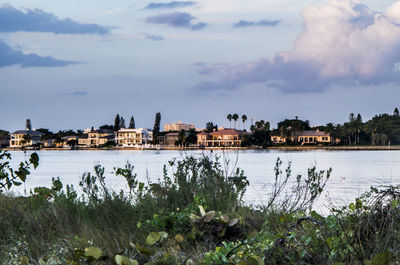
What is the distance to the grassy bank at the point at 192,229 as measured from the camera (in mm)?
3580

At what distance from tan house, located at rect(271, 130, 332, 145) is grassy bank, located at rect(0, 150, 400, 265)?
558 feet

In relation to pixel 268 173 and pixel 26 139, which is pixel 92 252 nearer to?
pixel 268 173

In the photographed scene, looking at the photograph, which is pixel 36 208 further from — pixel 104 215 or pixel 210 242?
pixel 210 242

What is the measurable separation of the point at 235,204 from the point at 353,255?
3.54 meters

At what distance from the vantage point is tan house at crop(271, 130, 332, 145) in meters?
177

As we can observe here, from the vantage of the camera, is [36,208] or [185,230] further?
[36,208]

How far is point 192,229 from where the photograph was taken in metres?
5.11

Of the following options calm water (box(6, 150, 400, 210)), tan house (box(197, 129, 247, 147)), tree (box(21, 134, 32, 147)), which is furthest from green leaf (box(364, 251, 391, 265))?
tree (box(21, 134, 32, 147))

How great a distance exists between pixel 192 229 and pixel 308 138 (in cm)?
17919

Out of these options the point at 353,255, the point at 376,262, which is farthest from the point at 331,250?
the point at 376,262

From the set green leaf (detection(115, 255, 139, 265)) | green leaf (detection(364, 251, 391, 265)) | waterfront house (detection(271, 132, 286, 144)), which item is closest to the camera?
green leaf (detection(364, 251, 391, 265))

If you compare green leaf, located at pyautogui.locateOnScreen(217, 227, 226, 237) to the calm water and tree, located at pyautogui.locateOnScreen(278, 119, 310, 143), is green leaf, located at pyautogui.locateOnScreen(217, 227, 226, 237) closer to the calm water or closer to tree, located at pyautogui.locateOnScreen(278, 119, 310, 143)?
the calm water

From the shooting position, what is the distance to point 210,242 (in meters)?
5.17

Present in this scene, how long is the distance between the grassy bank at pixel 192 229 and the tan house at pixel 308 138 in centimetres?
17015
